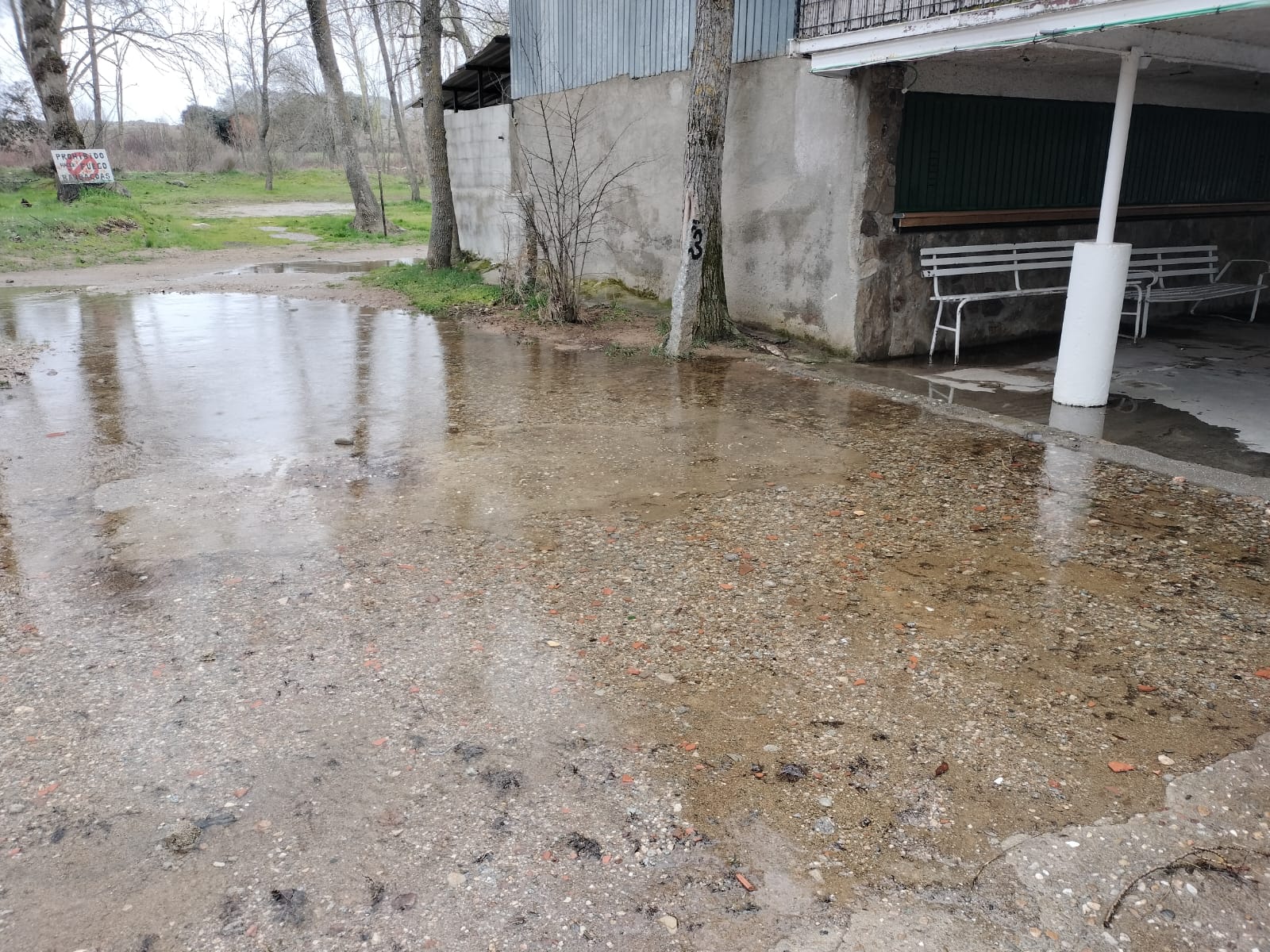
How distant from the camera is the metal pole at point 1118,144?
6545 mm

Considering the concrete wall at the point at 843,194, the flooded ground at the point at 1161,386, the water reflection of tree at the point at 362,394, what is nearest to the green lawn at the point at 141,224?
the water reflection of tree at the point at 362,394

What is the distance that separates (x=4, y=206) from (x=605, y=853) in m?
23.0

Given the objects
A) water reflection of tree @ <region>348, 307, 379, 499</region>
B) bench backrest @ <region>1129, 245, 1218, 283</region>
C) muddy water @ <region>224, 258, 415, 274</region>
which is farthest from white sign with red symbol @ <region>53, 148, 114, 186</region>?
→ bench backrest @ <region>1129, 245, 1218, 283</region>

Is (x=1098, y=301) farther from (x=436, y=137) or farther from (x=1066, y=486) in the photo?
(x=436, y=137)

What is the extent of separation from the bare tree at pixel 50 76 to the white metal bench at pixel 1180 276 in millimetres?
21253

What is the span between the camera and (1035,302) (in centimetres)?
988

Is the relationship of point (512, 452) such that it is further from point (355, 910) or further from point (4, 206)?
point (4, 206)

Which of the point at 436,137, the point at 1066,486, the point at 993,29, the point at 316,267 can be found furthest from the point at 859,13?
the point at 316,267

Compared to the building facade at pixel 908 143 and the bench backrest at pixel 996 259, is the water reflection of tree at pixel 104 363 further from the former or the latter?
the bench backrest at pixel 996 259

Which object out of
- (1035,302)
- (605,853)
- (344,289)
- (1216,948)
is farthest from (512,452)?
(344,289)

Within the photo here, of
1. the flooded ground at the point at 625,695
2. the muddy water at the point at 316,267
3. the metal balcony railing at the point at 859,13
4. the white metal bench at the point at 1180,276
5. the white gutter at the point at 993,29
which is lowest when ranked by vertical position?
the flooded ground at the point at 625,695

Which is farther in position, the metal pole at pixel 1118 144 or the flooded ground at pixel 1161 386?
the metal pole at pixel 1118 144

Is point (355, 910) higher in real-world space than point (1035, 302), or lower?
lower

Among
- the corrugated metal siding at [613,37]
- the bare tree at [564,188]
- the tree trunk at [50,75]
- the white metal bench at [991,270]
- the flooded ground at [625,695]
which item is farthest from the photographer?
the tree trunk at [50,75]
